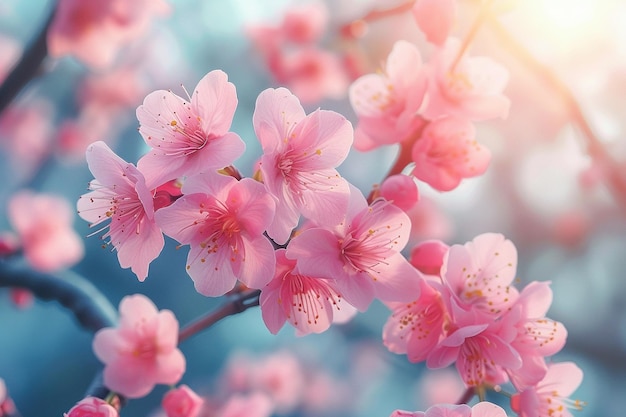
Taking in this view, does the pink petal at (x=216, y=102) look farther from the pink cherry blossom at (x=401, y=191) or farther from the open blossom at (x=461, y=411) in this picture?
the open blossom at (x=461, y=411)

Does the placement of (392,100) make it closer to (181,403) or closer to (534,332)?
(534,332)

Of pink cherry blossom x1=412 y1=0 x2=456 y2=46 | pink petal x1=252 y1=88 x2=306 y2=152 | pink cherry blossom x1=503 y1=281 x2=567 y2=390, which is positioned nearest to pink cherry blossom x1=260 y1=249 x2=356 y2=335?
pink petal x1=252 y1=88 x2=306 y2=152

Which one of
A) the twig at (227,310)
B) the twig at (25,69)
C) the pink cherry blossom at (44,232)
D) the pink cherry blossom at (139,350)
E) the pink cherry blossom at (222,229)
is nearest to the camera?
the pink cherry blossom at (222,229)

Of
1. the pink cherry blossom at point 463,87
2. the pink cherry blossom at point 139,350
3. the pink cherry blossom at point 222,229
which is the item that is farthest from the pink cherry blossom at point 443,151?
the pink cherry blossom at point 139,350

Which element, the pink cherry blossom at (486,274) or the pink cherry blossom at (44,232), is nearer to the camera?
the pink cherry blossom at (486,274)

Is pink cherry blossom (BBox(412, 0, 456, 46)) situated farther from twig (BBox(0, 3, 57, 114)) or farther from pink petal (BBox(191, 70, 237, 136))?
twig (BBox(0, 3, 57, 114))

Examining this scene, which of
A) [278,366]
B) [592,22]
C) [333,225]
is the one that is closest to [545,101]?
[592,22]
